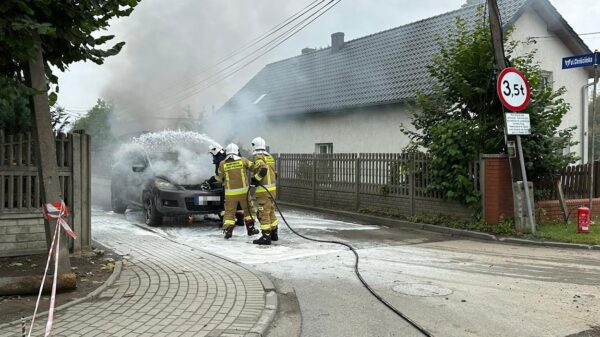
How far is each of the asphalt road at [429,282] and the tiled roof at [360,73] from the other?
7239 mm

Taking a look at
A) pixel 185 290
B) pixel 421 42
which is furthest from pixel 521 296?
pixel 421 42

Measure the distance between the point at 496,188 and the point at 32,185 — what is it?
7.61 metres

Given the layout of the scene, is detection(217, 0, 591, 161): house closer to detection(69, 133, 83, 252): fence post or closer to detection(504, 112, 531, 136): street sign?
detection(504, 112, 531, 136): street sign

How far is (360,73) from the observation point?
17953mm

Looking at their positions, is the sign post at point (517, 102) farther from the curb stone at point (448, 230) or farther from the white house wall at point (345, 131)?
the white house wall at point (345, 131)

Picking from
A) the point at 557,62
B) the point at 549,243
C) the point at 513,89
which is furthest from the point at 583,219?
the point at 557,62

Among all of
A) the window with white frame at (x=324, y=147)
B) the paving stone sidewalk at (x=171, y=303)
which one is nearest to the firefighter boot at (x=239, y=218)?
the paving stone sidewalk at (x=171, y=303)

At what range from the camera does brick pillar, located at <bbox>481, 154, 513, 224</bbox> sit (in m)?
9.28

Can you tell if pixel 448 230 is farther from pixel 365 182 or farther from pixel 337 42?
pixel 337 42

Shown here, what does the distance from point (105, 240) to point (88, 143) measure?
6.46ft

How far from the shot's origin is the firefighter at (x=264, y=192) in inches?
320

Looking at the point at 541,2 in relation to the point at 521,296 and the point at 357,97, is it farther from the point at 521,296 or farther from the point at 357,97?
the point at 521,296

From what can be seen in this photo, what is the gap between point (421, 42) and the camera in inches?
659

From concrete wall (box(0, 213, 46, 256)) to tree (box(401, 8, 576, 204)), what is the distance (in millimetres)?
7130
